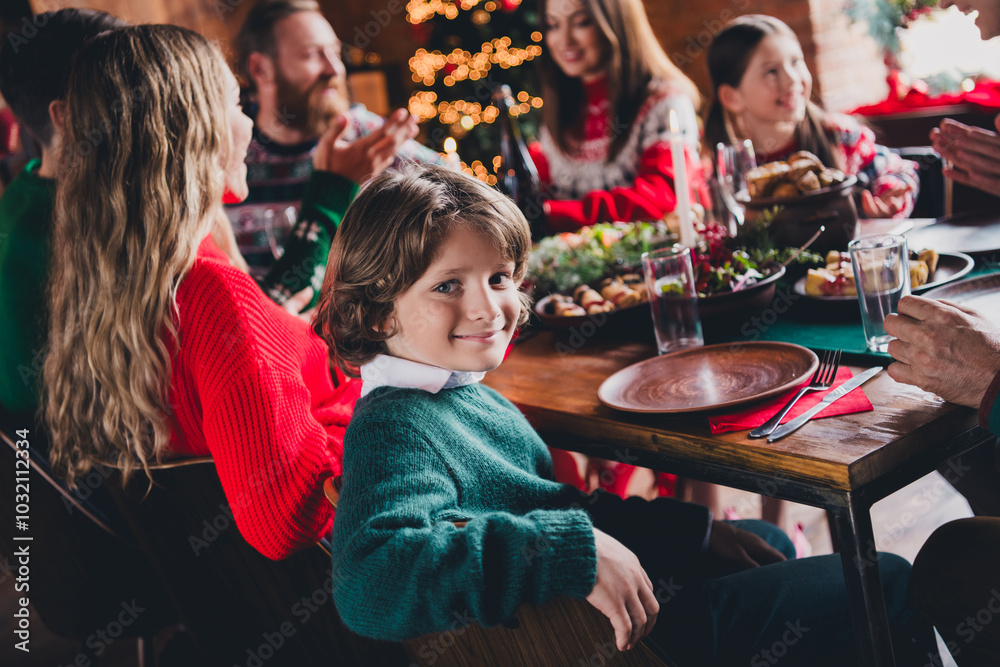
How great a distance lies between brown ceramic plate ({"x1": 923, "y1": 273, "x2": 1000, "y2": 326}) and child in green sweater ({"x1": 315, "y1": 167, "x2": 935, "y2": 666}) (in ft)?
1.33

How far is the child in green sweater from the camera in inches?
29.1

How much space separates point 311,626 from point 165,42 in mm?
869

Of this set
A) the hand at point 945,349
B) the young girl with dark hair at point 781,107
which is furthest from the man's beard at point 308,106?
the hand at point 945,349

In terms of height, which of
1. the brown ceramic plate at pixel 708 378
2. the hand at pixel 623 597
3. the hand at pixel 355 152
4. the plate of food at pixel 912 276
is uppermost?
the hand at pixel 355 152

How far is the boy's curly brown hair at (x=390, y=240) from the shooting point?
0.94 meters

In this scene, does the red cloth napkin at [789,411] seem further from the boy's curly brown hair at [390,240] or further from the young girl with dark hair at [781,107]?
the young girl with dark hair at [781,107]

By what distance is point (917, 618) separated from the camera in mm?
1061

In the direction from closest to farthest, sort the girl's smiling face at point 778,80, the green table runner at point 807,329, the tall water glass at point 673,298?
1. the green table runner at point 807,329
2. the tall water glass at point 673,298
3. the girl's smiling face at point 778,80

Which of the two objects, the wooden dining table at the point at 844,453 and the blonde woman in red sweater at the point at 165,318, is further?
the blonde woman in red sweater at the point at 165,318

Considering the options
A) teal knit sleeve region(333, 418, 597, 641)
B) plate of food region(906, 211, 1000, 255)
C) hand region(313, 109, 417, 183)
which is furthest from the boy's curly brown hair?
plate of food region(906, 211, 1000, 255)

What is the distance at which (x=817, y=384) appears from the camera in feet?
3.33

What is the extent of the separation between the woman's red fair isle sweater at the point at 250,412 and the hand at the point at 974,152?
1.30 metres

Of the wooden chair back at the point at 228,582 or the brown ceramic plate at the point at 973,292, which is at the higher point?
the brown ceramic plate at the point at 973,292

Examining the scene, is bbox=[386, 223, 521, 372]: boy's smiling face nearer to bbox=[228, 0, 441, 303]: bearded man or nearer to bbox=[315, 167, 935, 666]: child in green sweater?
bbox=[315, 167, 935, 666]: child in green sweater
